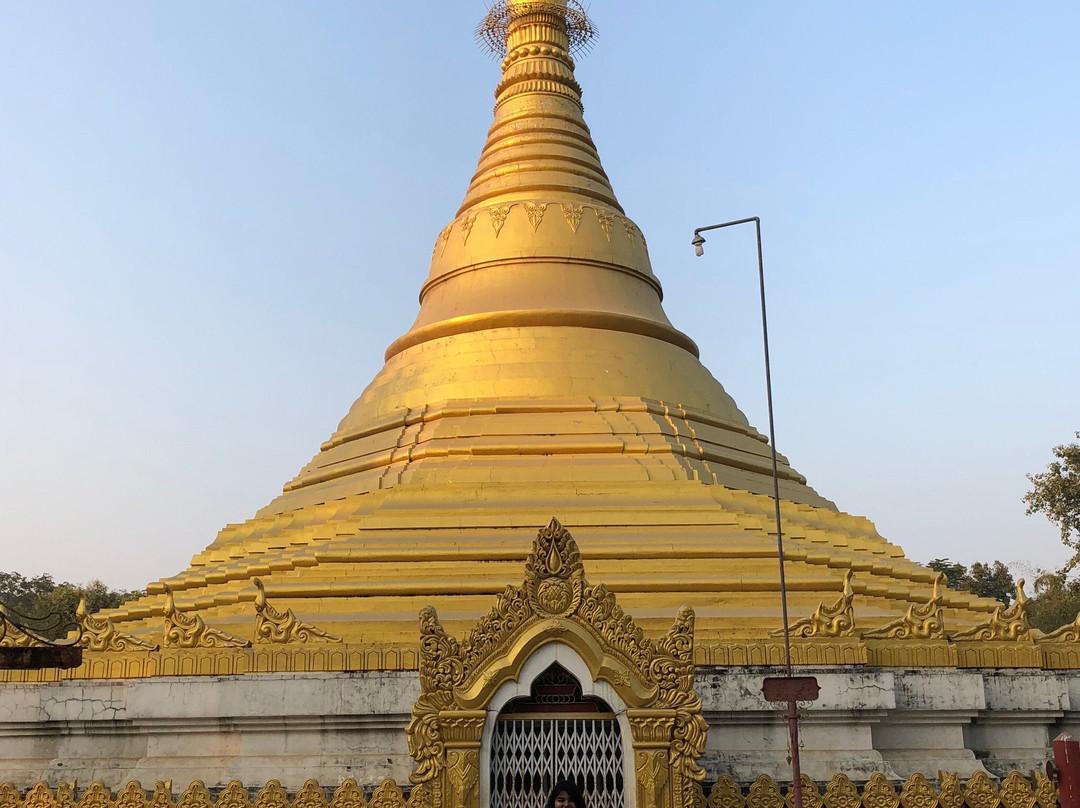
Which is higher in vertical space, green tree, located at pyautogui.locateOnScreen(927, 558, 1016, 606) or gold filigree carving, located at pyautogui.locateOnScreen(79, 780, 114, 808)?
green tree, located at pyautogui.locateOnScreen(927, 558, 1016, 606)

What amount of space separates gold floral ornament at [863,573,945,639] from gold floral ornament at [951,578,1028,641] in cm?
44

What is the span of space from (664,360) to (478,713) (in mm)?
9440

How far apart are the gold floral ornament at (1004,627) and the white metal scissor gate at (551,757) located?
4803 mm

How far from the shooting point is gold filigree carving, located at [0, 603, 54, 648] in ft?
40.0

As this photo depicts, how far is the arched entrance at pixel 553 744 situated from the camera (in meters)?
9.28

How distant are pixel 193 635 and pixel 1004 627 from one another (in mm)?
8723

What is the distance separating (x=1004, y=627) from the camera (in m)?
12.3

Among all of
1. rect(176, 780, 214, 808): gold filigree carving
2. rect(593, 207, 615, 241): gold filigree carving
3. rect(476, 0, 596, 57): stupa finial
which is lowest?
rect(176, 780, 214, 808): gold filigree carving

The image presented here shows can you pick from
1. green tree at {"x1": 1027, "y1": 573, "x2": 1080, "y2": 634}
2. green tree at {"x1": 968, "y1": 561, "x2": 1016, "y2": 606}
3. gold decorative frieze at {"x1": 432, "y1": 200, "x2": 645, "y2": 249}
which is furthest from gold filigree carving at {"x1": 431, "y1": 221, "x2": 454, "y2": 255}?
green tree at {"x1": 968, "y1": 561, "x2": 1016, "y2": 606}

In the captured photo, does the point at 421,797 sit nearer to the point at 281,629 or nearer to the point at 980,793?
the point at 281,629

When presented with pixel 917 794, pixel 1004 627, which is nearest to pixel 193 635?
pixel 917 794

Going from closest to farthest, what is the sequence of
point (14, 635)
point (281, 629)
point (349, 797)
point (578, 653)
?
point (578, 653)
point (349, 797)
point (281, 629)
point (14, 635)

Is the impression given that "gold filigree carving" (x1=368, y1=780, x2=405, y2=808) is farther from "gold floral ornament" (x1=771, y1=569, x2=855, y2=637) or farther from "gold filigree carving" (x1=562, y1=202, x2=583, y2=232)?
"gold filigree carving" (x1=562, y1=202, x2=583, y2=232)

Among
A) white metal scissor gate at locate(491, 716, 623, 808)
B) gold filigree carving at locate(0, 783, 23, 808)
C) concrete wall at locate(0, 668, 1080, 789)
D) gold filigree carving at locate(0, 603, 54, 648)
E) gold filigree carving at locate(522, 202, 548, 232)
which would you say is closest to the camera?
white metal scissor gate at locate(491, 716, 623, 808)
